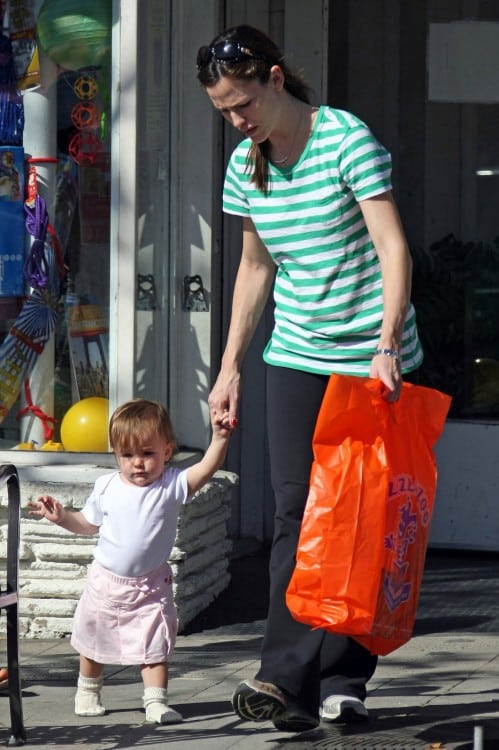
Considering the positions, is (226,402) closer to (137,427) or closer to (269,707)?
(137,427)

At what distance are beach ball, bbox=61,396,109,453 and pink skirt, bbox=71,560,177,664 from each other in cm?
120

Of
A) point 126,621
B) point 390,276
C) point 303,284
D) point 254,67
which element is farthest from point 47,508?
point 254,67

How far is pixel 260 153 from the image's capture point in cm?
404

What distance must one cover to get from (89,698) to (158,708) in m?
0.23

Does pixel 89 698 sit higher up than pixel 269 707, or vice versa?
pixel 269 707

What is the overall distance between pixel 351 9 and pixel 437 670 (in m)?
3.30

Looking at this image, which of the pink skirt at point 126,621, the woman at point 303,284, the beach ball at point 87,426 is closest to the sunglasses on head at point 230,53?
the woman at point 303,284

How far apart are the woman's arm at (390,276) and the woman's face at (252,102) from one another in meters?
0.33

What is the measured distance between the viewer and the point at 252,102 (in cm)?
389

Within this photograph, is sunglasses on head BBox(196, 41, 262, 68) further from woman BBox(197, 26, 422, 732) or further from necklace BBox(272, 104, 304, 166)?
necklace BBox(272, 104, 304, 166)

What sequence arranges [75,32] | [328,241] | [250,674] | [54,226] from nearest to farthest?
[328,241]
[250,674]
[75,32]
[54,226]

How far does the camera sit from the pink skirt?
14.3ft

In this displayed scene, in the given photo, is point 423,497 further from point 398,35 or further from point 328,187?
point 398,35

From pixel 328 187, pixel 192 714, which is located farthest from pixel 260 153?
pixel 192 714
